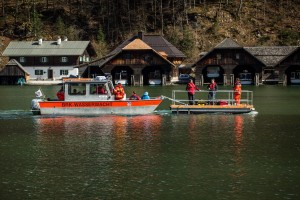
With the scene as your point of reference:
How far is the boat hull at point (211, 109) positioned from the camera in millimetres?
43656

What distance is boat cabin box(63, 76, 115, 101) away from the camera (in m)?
43.6

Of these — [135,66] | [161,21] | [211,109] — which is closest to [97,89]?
[211,109]

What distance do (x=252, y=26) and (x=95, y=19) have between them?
4444 cm

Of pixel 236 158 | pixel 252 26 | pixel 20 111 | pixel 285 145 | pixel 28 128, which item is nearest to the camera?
pixel 236 158

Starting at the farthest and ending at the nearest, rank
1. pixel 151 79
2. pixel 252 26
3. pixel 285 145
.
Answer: pixel 252 26 → pixel 151 79 → pixel 285 145

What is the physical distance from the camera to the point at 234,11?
150625 millimetres

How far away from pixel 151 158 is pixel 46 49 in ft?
336

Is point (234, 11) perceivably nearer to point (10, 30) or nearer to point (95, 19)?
point (95, 19)

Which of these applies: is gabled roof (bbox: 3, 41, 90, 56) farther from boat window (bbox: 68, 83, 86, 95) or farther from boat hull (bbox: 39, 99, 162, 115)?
boat hull (bbox: 39, 99, 162, 115)

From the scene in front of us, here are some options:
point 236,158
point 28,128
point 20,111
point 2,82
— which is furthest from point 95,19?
point 236,158

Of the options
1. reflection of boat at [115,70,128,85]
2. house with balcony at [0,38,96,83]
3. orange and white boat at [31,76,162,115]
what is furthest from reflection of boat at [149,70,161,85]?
orange and white boat at [31,76,162,115]

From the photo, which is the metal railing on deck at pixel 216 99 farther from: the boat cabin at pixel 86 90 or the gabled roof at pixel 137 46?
the gabled roof at pixel 137 46

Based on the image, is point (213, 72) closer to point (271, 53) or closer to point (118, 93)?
point (271, 53)

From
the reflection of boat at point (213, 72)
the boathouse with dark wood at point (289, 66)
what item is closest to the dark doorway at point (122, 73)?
the reflection of boat at point (213, 72)
